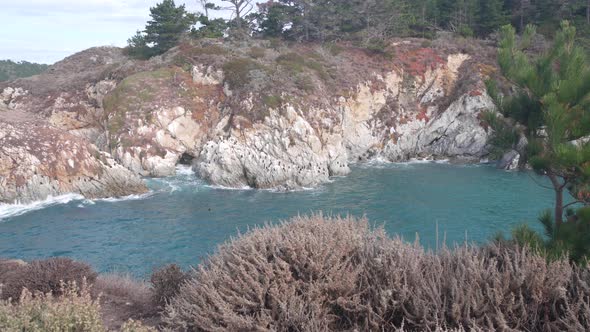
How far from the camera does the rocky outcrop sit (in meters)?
27.8

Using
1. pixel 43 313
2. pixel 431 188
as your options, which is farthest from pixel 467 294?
pixel 431 188

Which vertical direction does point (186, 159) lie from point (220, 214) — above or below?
above

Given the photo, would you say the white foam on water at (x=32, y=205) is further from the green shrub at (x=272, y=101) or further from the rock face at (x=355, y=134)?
the green shrub at (x=272, y=101)

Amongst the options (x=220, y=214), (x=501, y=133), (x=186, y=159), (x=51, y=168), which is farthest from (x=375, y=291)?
(x=186, y=159)

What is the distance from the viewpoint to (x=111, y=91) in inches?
1667

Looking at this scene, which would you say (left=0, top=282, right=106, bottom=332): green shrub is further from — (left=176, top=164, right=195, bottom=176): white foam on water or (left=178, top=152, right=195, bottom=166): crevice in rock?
(left=178, top=152, right=195, bottom=166): crevice in rock

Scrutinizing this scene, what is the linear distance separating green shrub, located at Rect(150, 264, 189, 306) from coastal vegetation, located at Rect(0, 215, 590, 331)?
1.79m

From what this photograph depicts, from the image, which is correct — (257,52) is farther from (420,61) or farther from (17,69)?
(17,69)

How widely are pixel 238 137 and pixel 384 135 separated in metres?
15.6

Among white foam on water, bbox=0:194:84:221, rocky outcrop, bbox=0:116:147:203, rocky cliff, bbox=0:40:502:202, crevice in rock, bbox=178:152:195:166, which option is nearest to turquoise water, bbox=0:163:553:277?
white foam on water, bbox=0:194:84:221

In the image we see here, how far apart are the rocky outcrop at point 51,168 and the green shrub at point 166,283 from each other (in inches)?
903

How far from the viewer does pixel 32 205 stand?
27016 millimetres

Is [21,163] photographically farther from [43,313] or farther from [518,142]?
[518,142]

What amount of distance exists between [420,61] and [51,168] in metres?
38.3
